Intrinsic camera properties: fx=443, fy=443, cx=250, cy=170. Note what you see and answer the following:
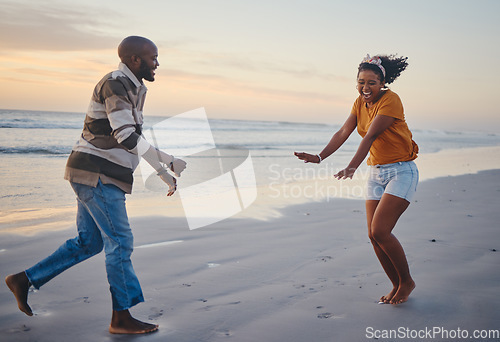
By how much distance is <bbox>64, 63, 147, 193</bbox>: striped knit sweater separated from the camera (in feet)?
9.14

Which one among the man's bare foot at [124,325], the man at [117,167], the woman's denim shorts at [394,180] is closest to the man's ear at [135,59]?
the man at [117,167]

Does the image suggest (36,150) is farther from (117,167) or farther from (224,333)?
(224,333)

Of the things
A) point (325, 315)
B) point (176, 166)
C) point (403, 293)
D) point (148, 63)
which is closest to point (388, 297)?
point (403, 293)

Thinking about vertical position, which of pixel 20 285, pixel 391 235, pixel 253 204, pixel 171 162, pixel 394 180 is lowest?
pixel 253 204

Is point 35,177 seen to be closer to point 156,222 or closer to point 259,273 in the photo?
point 156,222

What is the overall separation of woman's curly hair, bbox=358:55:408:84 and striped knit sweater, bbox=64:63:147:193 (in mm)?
1845

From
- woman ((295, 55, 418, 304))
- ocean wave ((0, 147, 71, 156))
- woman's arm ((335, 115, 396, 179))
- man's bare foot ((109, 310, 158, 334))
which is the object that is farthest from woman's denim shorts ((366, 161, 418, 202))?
ocean wave ((0, 147, 71, 156))

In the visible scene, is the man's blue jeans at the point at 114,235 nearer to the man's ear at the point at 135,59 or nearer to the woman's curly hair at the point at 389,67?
the man's ear at the point at 135,59

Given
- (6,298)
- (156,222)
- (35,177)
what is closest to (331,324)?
(6,298)

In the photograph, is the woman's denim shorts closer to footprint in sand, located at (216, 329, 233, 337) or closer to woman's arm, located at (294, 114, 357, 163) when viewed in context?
woman's arm, located at (294, 114, 357, 163)

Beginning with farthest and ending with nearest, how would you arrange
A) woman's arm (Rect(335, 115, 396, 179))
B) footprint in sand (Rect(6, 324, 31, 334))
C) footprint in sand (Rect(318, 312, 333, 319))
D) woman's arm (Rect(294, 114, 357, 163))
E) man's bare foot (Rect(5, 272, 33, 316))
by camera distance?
1. woman's arm (Rect(294, 114, 357, 163))
2. woman's arm (Rect(335, 115, 396, 179))
3. footprint in sand (Rect(318, 312, 333, 319))
4. man's bare foot (Rect(5, 272, 33, 316))
5. footprint in sand (Rect(6, 324, 31, 334))

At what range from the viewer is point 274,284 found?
4.00 meters

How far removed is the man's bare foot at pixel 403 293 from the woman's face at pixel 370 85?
1.53 m

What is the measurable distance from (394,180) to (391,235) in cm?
45
